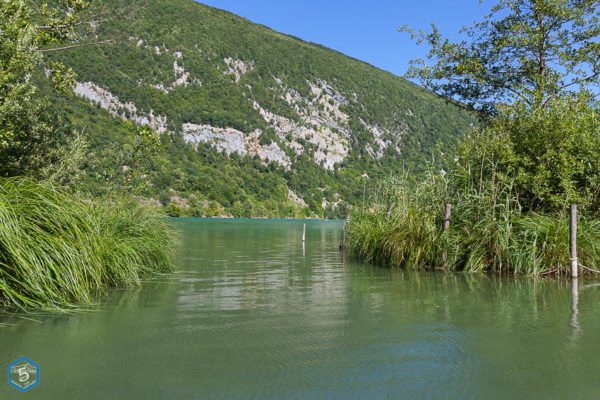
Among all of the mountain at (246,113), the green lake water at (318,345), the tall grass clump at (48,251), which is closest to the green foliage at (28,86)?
the tall grass clump at (48,251)

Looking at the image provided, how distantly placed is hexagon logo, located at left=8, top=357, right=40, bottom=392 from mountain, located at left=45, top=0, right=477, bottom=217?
74994 mm

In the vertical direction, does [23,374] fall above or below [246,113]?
below

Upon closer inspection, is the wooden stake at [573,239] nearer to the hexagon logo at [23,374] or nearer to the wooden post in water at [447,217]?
the wooden post in water at [447,217]

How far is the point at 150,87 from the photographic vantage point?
11762 centimetres

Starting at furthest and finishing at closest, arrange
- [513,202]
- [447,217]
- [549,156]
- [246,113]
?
[246,113]
[513,202]
[447,217]
[549,156]

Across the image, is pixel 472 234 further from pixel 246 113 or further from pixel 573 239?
pixel 246 113

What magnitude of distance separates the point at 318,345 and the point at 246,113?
133167 mm

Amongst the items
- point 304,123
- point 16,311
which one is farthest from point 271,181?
point 16,311

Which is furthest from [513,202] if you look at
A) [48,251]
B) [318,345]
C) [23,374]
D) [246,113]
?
[246,113]

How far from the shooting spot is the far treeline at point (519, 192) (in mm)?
11403

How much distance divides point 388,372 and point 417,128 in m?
164

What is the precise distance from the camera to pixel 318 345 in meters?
5.43

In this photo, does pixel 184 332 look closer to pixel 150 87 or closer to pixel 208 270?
pixel 208 270

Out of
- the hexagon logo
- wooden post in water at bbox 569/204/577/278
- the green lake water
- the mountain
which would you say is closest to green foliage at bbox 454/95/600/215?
wooden post in water at bbox 569/204/577/278
